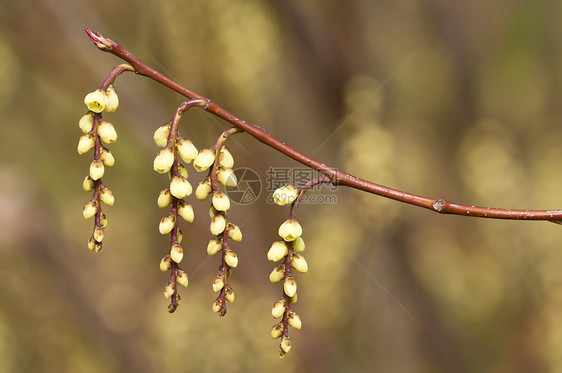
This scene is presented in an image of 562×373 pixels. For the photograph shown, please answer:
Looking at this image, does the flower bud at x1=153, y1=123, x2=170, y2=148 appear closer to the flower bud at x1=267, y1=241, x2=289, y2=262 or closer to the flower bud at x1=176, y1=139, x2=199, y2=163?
the flower bud at x1=176, y1=139, x2=199, y2=163

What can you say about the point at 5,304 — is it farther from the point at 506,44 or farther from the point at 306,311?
the point at 506,44

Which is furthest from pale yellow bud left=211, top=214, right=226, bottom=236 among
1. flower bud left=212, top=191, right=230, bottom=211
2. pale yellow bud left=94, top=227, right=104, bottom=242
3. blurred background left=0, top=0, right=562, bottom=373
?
blurred background left=0, top=0, right=562, bottom=373

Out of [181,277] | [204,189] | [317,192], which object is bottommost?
[181,277]

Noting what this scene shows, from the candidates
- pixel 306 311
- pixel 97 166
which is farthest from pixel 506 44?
pixel 97 166

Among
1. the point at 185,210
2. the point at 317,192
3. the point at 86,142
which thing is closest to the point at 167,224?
the point at 185,210

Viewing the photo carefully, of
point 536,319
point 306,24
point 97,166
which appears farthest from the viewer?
point 536,319

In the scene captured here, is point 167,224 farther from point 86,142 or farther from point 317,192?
point 317,192

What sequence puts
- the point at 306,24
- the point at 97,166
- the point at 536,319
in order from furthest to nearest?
1. the point at 536,319
2. the point at 306,24
3. the point at 97,166

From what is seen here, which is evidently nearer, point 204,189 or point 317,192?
point 204,189
